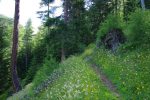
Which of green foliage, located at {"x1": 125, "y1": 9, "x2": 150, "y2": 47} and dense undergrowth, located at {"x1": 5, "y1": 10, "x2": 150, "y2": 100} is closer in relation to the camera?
dense undergrowth, located at {"x1": 5, "y1": 10, "x2": 150, "y2": 100}

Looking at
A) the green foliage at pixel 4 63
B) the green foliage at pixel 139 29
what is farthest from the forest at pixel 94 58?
the green foliage at pixel 4 63

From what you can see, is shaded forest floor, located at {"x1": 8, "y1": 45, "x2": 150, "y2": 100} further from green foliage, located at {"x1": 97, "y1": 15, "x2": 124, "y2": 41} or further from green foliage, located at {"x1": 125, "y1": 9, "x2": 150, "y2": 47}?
green foliage, located at {"x1": 97, "y1": 15, "x2": 124, "y2": 41}

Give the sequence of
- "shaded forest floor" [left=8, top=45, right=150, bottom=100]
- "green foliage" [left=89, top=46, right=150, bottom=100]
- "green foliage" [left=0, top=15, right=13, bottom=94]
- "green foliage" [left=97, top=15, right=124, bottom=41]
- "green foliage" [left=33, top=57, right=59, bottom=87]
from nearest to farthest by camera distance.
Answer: "green foliage" [left=89, top=46, right=150, bottom=100]
"shaded forest floor" [left=8, top=45, right=150, bottom=100]
"green foliage" [left=33, top=57, right=59, bottom=87]
"green foliage" [left=97, top=15, right=124, bottom=41]
"green foliage" [left=0, top=15, right=13, bottom=94]

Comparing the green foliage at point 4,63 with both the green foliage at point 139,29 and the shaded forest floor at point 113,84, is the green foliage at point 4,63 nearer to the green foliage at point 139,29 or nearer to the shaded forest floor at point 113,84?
the green foliage at point 139,29

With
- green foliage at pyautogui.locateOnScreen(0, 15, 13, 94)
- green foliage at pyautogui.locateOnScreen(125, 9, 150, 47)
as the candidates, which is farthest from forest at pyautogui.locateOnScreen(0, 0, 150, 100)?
green foliage at pyautogui.locateOnScreen(0, 15, 13, 94)

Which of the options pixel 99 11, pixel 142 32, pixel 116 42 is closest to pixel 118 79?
pixel 142 32

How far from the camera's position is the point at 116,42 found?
2516 centimetres

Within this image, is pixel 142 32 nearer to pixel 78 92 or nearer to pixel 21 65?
pixel 78 92

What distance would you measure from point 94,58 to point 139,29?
15.1 ft

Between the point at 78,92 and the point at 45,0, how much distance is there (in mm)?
50149

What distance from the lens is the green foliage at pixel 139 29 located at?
2057cm

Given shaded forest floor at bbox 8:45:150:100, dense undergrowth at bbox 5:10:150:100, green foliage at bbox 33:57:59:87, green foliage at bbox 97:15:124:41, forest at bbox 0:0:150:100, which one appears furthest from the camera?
green foliage at bbox 97:15:124:41

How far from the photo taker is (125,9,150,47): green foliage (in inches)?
810

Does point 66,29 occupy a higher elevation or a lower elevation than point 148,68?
higher
